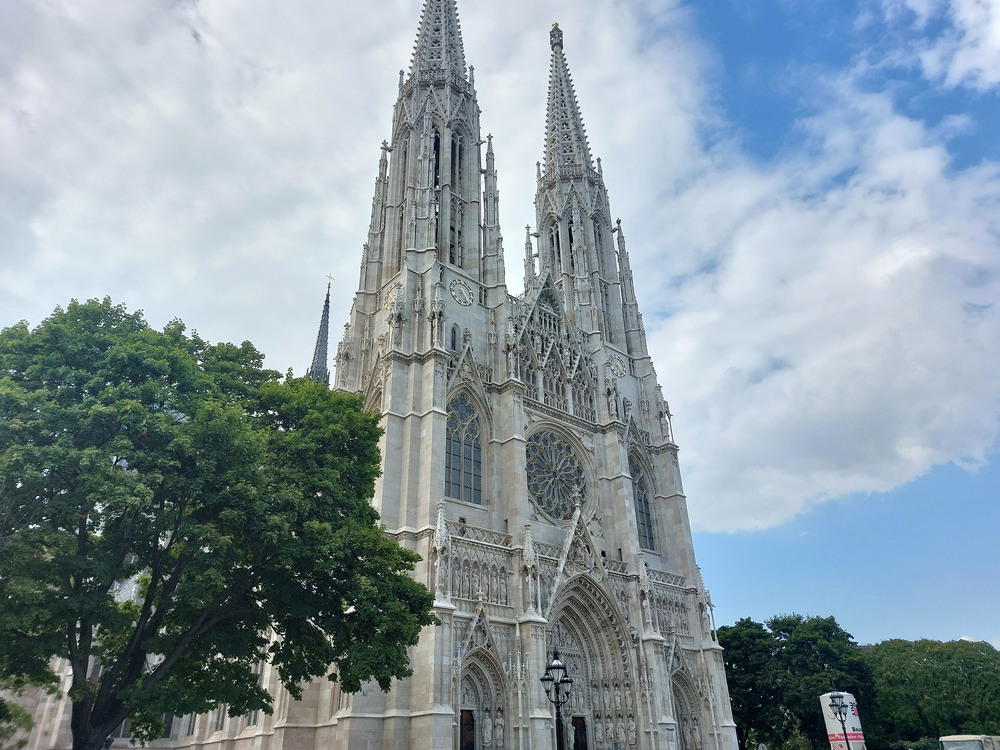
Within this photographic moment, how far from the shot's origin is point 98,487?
14.8m

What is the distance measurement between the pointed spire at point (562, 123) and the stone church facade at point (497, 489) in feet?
32.9

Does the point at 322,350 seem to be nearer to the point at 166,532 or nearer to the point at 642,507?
the point at 642,507

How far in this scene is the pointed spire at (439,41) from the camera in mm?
45375

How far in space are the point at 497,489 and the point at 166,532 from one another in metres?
17.0

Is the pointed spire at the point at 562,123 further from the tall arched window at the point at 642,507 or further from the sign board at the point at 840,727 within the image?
the sign board at the point at 840,727

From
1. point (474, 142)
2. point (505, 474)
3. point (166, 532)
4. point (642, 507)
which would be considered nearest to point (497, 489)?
point (505, 474)

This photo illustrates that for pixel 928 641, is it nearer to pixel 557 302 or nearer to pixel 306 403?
pixel 557 302

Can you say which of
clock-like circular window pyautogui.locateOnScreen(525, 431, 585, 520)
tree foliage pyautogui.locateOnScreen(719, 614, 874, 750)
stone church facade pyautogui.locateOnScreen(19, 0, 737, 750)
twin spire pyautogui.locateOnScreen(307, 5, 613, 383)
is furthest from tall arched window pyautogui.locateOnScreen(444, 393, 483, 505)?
tree foliage pyautogui.locateOnScreen(719, 614, 874, 750)

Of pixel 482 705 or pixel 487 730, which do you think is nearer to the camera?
pixel 487 730

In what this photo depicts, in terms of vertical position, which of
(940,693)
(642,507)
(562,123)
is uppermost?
(562,123)

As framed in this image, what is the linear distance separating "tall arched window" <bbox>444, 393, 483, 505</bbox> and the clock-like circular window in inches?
127

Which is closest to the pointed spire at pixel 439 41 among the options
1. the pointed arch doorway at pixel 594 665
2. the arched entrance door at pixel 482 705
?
the pointed arch doorway at pixel 594 665

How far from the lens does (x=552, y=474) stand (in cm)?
3578

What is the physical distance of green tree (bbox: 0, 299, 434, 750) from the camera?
15039 mm
